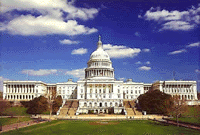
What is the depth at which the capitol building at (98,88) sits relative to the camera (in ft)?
422

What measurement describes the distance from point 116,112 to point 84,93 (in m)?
39.4

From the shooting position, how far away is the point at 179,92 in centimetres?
15025

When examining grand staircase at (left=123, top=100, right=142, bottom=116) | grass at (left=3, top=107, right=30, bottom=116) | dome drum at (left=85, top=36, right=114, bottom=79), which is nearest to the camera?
grass at (left=3, top=107, right=30, bottom=116)

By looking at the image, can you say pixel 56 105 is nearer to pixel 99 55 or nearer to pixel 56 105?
pixel 56 105

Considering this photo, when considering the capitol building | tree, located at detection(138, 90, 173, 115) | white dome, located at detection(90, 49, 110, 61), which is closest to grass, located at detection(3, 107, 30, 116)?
the capitol building

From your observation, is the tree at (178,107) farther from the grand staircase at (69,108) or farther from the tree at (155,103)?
the grand staircase at (69,108)

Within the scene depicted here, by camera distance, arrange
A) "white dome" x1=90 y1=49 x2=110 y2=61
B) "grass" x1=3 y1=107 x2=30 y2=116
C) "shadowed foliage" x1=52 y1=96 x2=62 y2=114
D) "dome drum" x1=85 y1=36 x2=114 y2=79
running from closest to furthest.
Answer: "grass" x1=3 y1=107 x2=30 y2=116, "shadowed foliage" x1=52 y1=96 x2=62 y2=114, "dome drum" x1=85 y1=36 x2=114 y2=79, "white dome" x1=90 y1=49 x2=110 y2=61

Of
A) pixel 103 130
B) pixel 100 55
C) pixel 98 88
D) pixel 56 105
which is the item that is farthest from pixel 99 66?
pixel 103 130

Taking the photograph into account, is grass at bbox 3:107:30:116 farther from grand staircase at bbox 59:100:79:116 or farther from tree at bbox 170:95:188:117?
tree at bbox 170:95:188:117

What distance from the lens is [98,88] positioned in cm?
13600

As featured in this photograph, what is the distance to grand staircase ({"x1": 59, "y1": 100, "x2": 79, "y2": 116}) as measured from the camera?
10079 cm

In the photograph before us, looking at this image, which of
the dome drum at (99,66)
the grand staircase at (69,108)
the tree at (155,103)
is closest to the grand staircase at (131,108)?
the tree at (155,103)

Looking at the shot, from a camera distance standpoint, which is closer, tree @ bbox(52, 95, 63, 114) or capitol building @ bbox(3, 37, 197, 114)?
tree @ bbox(52, 95, 63, 114)

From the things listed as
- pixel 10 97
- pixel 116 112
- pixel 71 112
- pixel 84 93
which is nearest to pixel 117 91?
pixel 84 93
